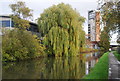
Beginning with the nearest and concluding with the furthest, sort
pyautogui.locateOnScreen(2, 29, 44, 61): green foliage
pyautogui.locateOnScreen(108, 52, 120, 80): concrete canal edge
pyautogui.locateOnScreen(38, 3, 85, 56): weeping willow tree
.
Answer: pyautogui.locateOnScreen(108, 52, 120, 80): concrete canal edge < pyautogui.locateOnScreen(2, 29, 44, 61): green foliage < pyautogui.locateOnScreen(38, 3, 85, 56): weeping willow tree

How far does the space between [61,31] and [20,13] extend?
662cm

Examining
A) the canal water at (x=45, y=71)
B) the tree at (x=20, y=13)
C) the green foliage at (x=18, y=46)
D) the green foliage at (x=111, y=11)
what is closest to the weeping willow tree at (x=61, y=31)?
the green foliage at (x=18, y=46)

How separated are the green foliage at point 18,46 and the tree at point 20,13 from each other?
3.67ft

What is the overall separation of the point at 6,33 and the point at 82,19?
67.8 feet

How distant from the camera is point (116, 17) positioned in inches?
401

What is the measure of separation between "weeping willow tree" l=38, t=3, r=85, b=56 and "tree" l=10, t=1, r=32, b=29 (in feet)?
16.1

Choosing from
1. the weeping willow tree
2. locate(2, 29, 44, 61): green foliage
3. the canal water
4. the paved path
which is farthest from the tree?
the paved path

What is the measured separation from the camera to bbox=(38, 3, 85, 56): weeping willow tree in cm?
2867

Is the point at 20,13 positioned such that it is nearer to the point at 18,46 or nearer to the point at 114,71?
the point at 18,46

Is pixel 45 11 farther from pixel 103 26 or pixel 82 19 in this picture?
pixel 103 26

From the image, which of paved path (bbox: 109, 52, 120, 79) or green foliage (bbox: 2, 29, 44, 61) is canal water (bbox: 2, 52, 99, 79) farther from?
green foliage (bbox: 2, 29, 44, 61)

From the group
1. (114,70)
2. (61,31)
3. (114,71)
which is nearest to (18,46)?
(61,31)

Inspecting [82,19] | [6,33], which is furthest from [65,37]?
[82,19]

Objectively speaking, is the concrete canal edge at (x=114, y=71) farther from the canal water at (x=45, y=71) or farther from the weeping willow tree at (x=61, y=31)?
the weeping willow tree at (x=61, y=31)
